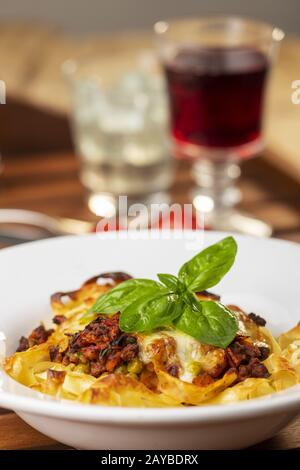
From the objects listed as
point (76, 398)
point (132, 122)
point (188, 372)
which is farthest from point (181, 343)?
point (132, 122)

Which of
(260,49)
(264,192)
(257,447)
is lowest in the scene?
(257,447)

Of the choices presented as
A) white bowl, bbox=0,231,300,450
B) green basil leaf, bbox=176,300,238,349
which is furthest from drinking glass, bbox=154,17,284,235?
green basil leaf, bbox=176,300,238,349

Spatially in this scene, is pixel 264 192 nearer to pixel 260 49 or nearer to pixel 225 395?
pixel 260 49

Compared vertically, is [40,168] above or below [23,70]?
below

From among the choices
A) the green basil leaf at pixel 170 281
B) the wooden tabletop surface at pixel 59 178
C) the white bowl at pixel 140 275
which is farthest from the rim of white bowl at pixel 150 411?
the wooden tabletop surface at pixel 59 178

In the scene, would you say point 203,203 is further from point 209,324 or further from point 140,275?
point 209,324

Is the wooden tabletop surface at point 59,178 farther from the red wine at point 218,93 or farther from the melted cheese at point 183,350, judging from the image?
the melted cheese at point 183,350
